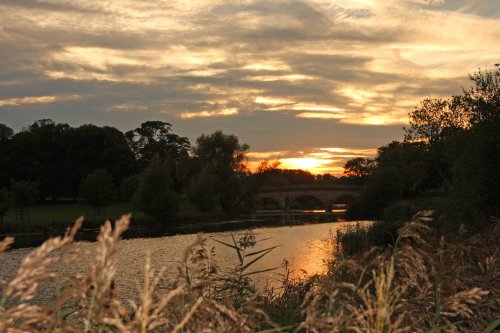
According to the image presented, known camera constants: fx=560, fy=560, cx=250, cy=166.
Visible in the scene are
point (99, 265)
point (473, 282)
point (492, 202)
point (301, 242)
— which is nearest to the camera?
point (99, 265)

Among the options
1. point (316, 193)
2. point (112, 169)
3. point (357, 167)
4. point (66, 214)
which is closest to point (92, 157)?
point (112, 169)

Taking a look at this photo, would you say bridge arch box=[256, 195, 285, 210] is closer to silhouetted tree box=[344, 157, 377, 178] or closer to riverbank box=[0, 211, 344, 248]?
riverbank box=[0, 211, 344, 248]

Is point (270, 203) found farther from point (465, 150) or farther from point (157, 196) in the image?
point (465, 150)

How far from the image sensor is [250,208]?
9106 cm

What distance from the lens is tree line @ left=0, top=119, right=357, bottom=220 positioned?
81.5 m

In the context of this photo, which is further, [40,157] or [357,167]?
[357,167]

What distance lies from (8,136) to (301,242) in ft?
315

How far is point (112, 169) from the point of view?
108062mm

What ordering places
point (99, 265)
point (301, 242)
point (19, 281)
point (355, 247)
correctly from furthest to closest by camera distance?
point (301, 242)
point (355, 247)
point (99, 265)
point (19, 281)

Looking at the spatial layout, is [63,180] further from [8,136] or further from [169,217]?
[169,217]

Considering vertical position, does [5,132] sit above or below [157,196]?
above

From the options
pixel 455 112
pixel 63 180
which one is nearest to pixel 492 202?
pixel 455 112

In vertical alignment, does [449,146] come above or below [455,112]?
below

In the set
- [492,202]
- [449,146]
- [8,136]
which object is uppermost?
[8,136]
